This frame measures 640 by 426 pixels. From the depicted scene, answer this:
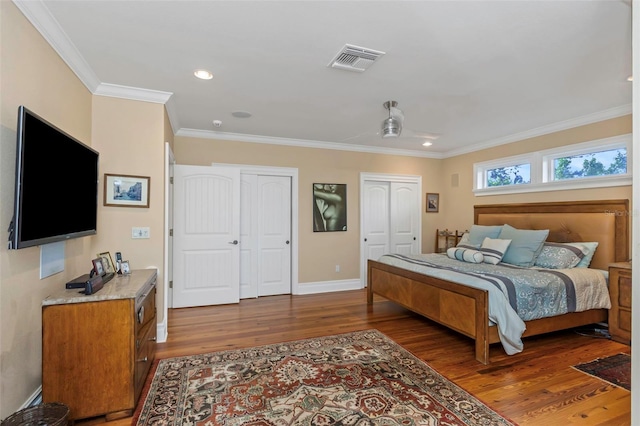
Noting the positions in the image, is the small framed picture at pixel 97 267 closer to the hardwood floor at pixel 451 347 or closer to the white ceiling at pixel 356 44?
the hardwood floor at pixel 451 347

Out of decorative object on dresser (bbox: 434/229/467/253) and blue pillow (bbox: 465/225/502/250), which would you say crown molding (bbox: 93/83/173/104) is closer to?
blue pillow (bbox: 465/225/502/250)

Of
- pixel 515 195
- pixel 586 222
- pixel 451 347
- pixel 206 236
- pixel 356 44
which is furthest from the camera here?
pixel 515 195

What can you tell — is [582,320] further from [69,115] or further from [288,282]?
[69,115]

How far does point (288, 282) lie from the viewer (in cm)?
519

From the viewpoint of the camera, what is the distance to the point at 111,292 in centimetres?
212

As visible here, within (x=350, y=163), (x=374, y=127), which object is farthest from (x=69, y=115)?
(x=350, y=163)

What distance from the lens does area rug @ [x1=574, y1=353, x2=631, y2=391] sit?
2457 mm

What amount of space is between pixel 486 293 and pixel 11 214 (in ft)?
11.1

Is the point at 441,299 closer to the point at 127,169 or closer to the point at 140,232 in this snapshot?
the point at 140,232

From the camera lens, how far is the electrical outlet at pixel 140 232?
3113 millimetres

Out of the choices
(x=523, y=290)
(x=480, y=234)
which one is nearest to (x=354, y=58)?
(x=523, y=290)

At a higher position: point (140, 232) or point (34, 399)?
point (140, 232)

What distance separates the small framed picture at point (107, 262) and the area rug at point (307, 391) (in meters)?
0.91

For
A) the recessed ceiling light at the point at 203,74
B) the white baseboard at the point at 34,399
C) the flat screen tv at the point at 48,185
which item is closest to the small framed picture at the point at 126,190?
the flat screen tv at the point at 48,185
